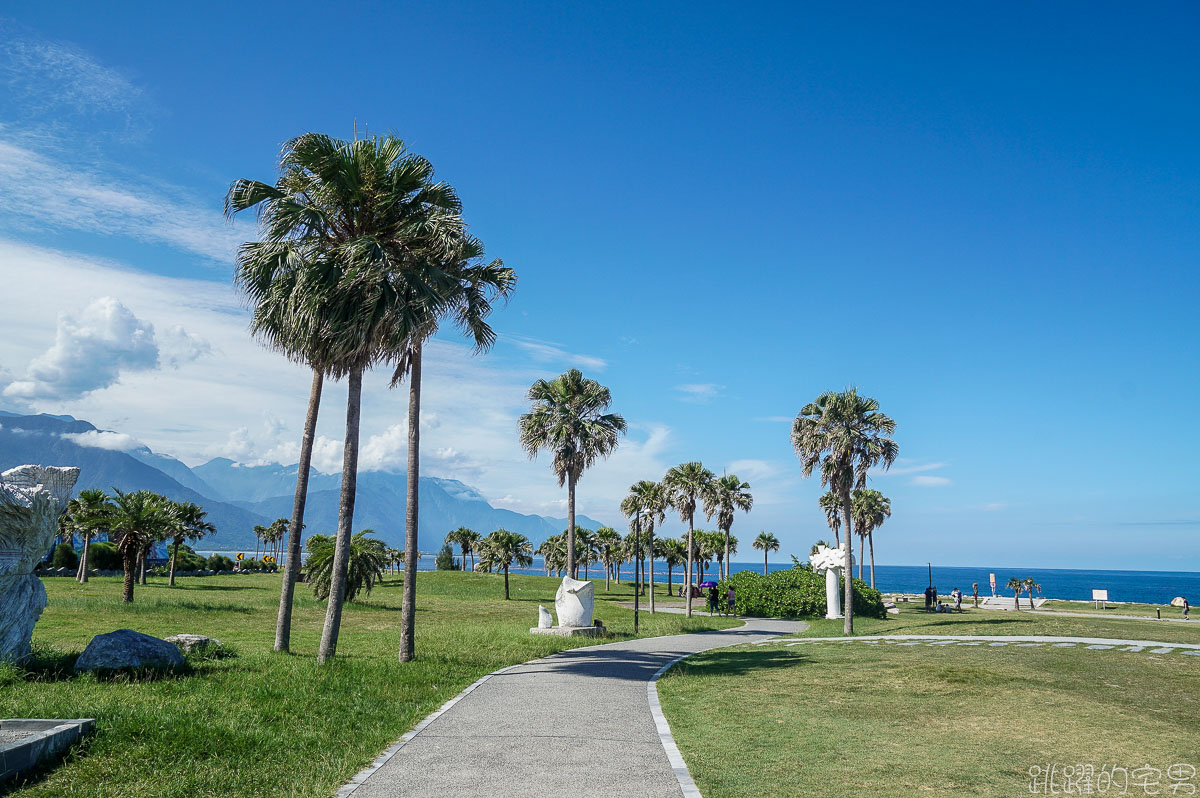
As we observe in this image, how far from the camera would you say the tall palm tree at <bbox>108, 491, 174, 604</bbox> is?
3546cm

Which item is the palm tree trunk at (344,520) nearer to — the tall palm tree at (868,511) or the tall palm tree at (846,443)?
the tall palm tree at (846,443)

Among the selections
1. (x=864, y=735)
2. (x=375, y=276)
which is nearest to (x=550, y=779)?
(x=864, y=735)

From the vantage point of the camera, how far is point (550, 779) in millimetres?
7828

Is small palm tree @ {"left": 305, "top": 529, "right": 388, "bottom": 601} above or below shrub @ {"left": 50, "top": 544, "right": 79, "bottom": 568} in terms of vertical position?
above

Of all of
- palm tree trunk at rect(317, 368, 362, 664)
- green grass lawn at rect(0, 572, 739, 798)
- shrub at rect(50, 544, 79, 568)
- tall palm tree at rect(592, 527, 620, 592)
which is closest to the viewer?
green grass lawn at rect(0, 572, 739, 798)

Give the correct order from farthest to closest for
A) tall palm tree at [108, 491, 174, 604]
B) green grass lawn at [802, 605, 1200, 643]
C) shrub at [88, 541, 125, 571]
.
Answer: shrub at [88, 541, 125, 571], tall palm tree at [108, 491, 174, 604], green grass lawn at [802, 605, 1200, 643]

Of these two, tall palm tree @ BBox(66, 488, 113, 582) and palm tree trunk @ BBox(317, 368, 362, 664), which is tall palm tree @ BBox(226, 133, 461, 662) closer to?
palm tree trunk @ BBox(317, 368, 362, 664)

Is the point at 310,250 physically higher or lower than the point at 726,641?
higher

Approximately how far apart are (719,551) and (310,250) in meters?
67.6

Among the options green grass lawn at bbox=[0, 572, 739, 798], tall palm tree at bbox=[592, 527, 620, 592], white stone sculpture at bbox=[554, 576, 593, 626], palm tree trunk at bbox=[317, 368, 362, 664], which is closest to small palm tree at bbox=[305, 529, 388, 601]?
green grass lawn at bbox=[0, 572, 739, 798]

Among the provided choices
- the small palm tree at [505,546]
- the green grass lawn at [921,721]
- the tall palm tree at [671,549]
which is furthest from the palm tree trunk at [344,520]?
the tall palm tree at [671,549]

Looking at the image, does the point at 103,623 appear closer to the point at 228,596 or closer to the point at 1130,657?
the point at 228,596

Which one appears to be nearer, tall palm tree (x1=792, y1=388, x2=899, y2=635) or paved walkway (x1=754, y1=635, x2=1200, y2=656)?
paved walkway (x1=754, y1=635, x2=1200, y2=656)

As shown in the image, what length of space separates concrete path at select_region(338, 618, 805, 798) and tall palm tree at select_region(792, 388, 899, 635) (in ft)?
66.8
